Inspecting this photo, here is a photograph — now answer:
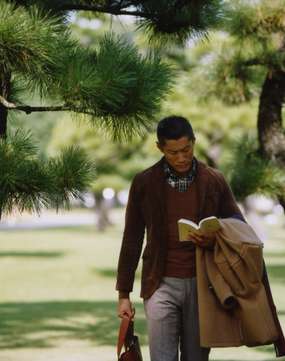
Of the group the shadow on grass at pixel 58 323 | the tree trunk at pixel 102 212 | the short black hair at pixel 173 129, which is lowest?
the shadow on grass at pixel 58 323

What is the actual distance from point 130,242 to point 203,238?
15.7 inches

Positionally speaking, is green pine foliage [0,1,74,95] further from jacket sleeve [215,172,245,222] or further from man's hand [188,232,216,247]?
man's hand [188,232,216,247]

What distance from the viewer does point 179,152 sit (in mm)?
4008

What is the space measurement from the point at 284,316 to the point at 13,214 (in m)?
5.57

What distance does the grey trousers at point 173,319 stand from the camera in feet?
13.3

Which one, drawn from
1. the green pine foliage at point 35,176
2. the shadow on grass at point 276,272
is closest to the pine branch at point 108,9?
the green pine foliage at point 35,176

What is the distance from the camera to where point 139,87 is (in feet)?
17.3

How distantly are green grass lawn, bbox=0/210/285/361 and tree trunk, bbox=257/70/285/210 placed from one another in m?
1.52

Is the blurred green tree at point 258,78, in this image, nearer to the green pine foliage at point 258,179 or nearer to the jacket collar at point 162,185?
the green pine foliage at point 258,179

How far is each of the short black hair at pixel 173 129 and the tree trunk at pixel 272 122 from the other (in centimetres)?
364

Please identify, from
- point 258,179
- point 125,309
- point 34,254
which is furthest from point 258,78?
point 34,254

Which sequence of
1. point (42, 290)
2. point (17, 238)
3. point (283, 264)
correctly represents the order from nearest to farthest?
point (42, 290) < point (283, 264) < point (17, 238)

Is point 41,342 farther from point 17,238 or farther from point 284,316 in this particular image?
point 17,238

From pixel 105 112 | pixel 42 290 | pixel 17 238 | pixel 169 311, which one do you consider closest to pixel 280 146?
pixel 105 112
